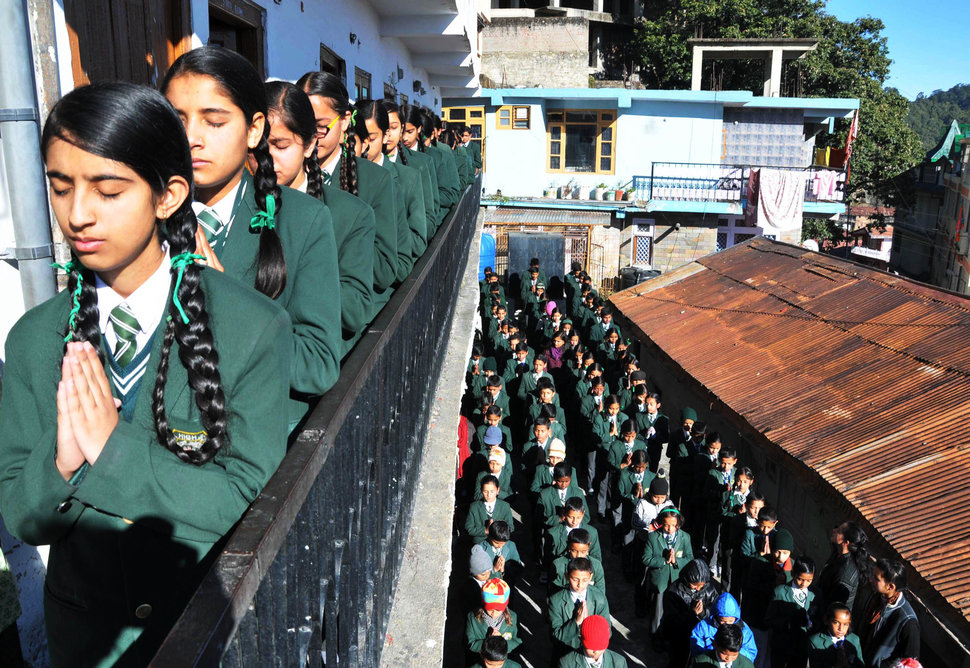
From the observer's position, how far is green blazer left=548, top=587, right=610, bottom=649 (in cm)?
645

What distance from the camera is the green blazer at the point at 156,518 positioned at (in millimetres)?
1578

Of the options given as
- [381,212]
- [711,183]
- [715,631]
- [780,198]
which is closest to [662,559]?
[715,631]

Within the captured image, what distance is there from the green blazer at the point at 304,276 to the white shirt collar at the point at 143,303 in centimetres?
43

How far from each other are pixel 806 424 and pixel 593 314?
8.38m

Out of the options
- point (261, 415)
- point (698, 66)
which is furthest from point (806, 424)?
point (698, 66)

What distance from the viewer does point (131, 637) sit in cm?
167

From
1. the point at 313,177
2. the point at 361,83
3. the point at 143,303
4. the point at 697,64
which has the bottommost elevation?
the point at 143,303

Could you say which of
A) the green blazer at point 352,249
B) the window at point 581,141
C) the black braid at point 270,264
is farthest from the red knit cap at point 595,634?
the window at point 581,141

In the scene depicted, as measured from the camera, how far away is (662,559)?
25.9 feet

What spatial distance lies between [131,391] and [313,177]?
1431mm

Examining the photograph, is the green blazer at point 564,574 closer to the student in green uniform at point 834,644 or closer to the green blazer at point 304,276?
the student in green uniform at point 834,644

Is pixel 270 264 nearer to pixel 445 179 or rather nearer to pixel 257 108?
pixel 257 108

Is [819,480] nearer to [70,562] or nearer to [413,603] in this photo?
[413,603]

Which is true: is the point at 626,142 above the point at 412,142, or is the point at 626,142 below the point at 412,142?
above
